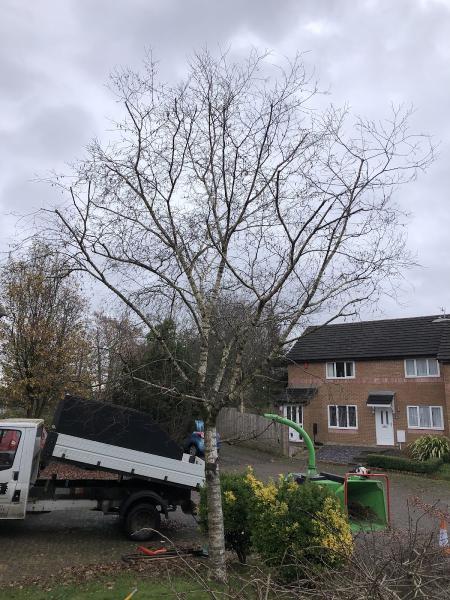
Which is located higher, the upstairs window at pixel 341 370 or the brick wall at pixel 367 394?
the upstairs window at pixel 341 370

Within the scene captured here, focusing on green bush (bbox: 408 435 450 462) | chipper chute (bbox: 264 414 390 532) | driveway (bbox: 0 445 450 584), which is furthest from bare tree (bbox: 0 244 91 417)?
green bush (bbox: 408 435 450 462)

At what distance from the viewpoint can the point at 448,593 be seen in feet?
10.7

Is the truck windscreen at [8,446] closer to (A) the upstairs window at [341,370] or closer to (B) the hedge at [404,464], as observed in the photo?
(B) the hedge at [404,464]

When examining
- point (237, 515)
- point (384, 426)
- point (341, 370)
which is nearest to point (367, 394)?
point (384, 426)

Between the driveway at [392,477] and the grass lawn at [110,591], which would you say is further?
the driveway at [392,477]

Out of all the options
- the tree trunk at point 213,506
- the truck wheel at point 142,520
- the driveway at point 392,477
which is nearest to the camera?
the tree trunk at point 213,506

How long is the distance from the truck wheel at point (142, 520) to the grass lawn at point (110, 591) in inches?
107

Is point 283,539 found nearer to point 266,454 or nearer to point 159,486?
Result: point 159,486

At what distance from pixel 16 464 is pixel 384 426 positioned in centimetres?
2260

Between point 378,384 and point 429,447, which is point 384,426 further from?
point 429,447

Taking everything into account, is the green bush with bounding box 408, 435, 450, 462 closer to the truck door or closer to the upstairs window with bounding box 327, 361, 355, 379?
the upstairs window with bounding box 327, 361, 355, 379

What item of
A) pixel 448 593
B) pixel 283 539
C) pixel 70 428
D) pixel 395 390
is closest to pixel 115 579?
pixel 283 539

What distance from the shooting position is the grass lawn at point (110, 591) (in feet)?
20.0

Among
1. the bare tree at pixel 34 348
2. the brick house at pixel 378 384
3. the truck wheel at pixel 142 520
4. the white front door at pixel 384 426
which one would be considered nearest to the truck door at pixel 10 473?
the truck wheel at pixel 142 520
